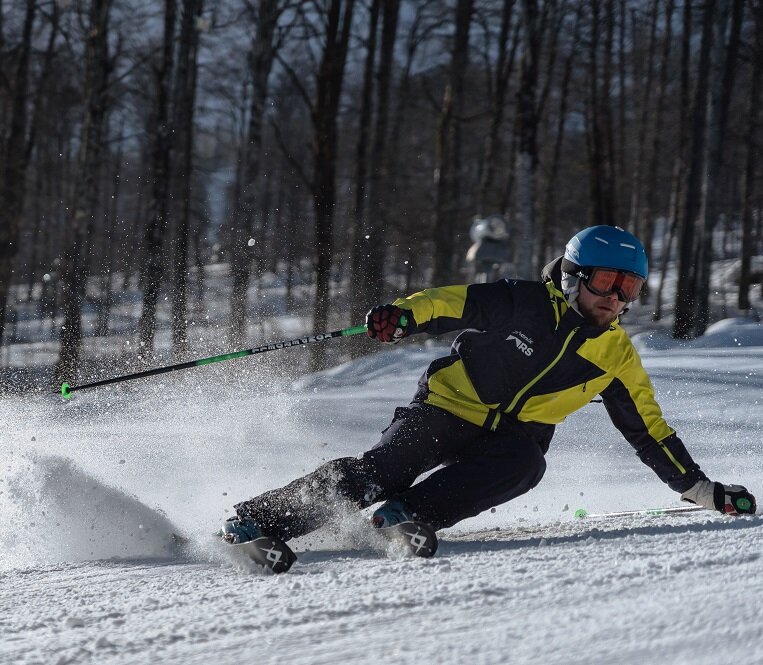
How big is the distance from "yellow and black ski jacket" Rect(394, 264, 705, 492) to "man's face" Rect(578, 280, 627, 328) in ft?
0.12

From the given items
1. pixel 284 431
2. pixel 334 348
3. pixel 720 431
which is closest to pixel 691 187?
pixel 334 348

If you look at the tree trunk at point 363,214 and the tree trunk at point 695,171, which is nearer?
the tree trunk at point 363,214

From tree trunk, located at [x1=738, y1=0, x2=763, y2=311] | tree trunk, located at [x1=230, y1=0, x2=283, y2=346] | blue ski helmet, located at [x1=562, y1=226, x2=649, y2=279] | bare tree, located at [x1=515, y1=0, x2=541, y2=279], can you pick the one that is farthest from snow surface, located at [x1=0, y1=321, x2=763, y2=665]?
tree trunk, located at [x1=738, y1=0, x2=763, y2=311]

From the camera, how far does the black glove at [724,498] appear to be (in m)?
3.58

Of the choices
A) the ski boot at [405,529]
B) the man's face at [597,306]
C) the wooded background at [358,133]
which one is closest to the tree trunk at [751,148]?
the wooded background at [358,133]

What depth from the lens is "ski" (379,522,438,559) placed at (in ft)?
10.2

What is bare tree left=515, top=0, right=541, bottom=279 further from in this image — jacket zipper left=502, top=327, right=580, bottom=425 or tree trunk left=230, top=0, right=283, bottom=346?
jacket zipper left=502, top=327, right=580, bottom=425

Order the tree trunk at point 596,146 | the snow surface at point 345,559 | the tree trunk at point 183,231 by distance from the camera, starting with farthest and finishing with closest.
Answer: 1. the tree trunk at point 596,146
2. the tree trunk at point 183,231
3. the snow surface at point 345,559

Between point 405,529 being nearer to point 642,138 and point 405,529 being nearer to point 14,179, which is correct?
point 14,179

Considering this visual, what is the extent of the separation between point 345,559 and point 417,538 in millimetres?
306

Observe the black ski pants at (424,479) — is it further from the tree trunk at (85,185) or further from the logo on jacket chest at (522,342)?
the tree trunk at (85,185)

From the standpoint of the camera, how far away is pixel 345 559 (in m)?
3.25

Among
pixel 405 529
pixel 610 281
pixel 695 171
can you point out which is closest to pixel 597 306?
pixel 610 281

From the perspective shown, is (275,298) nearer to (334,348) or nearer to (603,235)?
(334,348)
